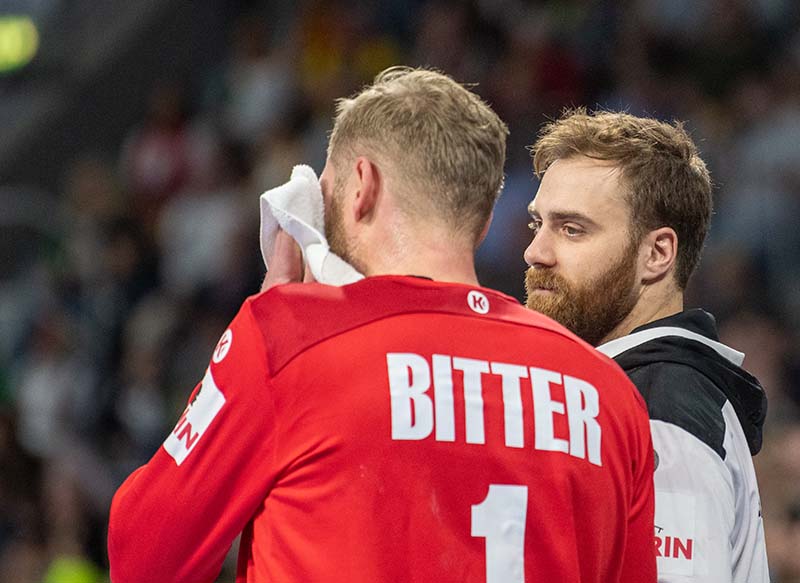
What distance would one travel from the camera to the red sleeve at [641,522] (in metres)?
2.36

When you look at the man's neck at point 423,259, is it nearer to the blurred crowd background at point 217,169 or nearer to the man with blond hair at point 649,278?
the man with blond hair at point 649,278

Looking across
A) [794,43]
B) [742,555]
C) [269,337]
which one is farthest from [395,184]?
[794,43]

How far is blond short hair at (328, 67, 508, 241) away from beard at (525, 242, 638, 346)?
0.52 metres

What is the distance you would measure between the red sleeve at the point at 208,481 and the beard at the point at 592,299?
846mm

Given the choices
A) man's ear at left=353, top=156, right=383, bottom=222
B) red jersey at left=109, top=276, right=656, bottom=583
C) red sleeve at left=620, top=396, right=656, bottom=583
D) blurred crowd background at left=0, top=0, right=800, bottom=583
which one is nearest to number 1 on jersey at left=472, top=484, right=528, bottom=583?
red jersey at left=109, top=276, right=656, bottom=583

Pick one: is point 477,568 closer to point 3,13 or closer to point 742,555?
point 742,555

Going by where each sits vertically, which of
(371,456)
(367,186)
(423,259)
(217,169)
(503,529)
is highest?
(217,169)

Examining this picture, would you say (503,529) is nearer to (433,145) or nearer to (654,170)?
(433,145)

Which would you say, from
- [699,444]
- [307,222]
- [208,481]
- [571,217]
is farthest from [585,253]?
[208,481]

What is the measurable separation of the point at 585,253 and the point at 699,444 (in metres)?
0.49

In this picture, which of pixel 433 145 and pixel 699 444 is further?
pixel 699 444

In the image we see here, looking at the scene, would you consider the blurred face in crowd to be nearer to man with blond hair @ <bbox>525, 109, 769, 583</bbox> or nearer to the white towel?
man with blond hair @ <bbox>525, 109, 769, 583</bbox>

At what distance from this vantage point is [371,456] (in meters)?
2.12

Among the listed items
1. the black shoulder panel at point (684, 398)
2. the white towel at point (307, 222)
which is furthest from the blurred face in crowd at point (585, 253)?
the white towel at point (307, 222)
